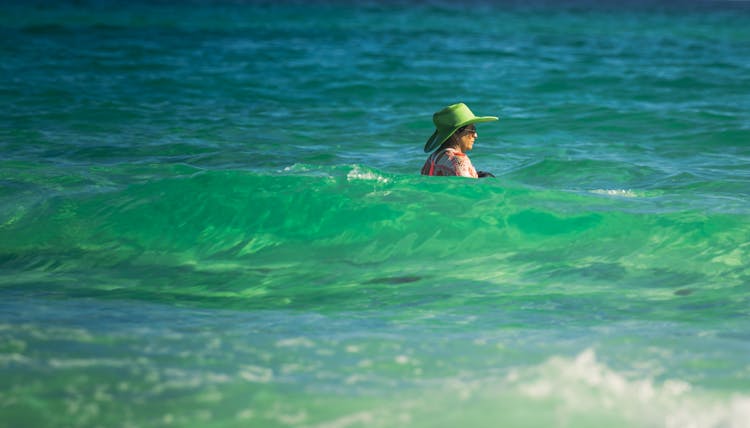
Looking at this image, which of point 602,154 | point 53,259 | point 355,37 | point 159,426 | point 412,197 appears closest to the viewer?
point 159,426

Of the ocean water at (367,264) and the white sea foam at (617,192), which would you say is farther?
the white sea foam at (617,192)

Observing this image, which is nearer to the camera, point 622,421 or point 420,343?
point 622,421

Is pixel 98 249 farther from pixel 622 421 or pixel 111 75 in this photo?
pixel 111 75

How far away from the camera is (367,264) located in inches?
280

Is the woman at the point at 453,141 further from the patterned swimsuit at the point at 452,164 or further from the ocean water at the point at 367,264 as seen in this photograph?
the ocean water at the point at 367,264

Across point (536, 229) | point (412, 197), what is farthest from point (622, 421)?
point (412, 197)

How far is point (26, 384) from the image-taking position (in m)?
4.29

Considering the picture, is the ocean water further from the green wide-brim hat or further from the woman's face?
the green wide-brim hat

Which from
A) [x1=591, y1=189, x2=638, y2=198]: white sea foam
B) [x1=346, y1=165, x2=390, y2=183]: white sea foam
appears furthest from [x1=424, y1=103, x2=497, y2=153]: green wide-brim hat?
[x1=591, y1=189, x2=638, y2=198]: white sea foam

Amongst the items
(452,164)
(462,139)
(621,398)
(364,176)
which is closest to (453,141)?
(462,139)

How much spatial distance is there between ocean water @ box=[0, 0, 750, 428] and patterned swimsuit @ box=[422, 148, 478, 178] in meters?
0.42

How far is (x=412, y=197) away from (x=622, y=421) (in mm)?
4663

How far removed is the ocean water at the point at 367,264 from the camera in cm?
419

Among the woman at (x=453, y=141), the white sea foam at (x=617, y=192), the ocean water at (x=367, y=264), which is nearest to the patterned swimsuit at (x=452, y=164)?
the woman at (x=453, y=141)
